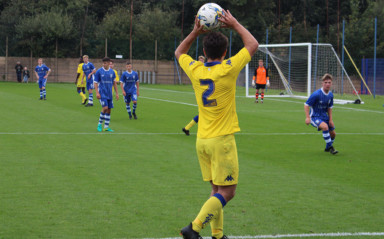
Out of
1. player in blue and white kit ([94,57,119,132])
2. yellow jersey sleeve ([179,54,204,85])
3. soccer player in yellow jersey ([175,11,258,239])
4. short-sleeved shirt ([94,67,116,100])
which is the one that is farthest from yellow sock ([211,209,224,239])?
short-sleeved shirt ([94,67,116,100])

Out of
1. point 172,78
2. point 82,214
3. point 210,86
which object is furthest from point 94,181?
point 172,78

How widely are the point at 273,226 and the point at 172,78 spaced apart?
49.0 meters

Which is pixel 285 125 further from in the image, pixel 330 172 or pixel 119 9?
pixel 119 9

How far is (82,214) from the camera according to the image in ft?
22.6

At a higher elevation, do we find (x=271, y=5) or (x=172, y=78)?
(x=271, y=5)

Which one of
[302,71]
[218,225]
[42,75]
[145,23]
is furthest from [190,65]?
[145,23]

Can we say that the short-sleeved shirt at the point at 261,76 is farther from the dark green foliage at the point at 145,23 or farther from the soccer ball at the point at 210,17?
the dark green foliage at the point at 145,23

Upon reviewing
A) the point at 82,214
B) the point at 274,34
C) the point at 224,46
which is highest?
the point at 274,34

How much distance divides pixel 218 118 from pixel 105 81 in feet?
37.1

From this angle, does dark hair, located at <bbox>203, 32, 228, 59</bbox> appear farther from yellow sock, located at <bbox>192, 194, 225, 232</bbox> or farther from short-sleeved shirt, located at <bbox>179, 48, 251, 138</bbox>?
yellow sock, located at <bbox>192, 194, 225, 232</bbox>

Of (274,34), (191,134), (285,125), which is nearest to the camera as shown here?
(191,134)

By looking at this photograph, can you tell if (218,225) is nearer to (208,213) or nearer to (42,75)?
(208,213)

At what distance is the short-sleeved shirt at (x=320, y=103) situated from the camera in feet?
39.6

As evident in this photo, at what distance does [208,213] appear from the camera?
17.2ft
